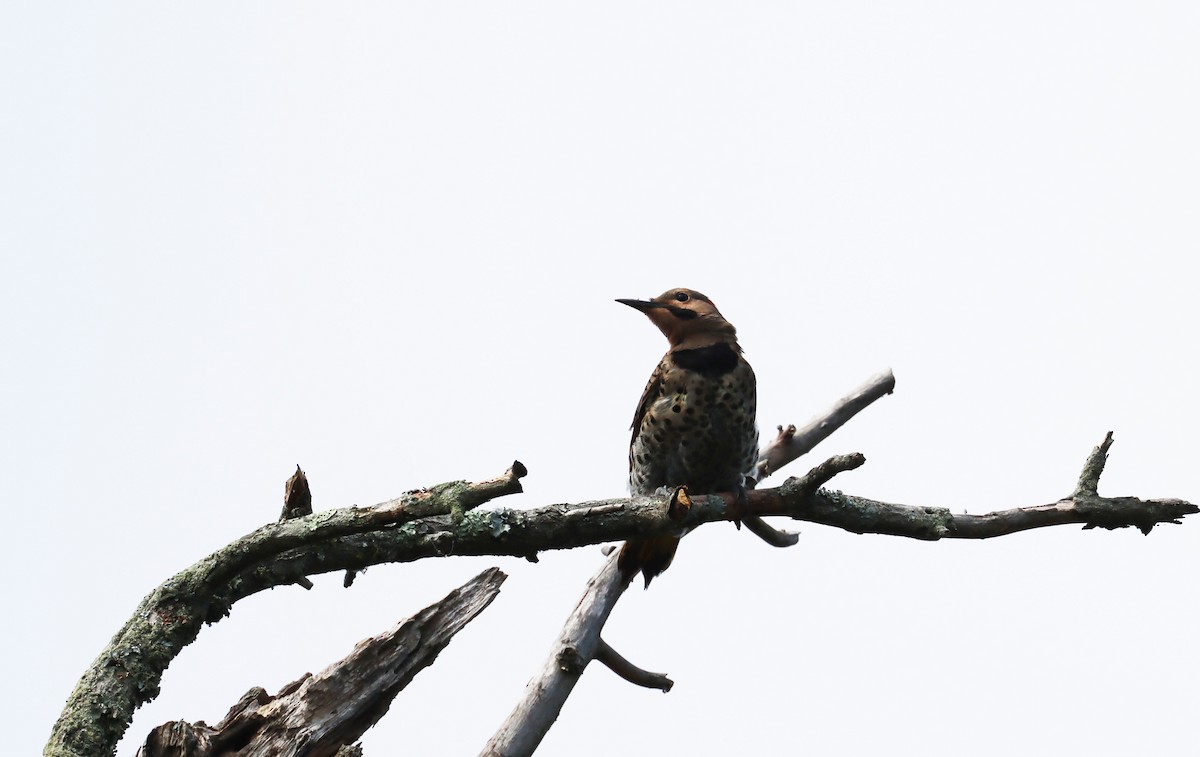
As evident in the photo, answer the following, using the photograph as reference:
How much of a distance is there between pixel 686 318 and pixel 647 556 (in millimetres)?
1375

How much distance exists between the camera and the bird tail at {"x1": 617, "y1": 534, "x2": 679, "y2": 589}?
20.0 ft

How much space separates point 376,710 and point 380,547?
0.71m

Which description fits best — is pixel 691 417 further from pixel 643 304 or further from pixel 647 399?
pixel 643 304

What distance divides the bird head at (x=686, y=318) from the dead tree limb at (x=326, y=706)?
101 inches

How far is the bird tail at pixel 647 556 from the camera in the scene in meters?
6.11

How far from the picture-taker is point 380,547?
3943 millimetres

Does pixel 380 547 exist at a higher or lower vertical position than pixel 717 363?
lower

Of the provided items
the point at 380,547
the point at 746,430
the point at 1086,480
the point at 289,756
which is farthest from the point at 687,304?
the point at 289,756

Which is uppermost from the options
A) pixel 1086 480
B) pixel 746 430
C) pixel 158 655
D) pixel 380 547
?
pixel 746 430

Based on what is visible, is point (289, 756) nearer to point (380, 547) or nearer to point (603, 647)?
point (380, 547)

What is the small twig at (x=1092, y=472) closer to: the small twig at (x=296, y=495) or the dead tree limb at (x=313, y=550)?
the dead tree limb at (x=313, y=550)

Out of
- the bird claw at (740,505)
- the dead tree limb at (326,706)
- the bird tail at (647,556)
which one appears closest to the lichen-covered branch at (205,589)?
the dead tree limb at (326,706)

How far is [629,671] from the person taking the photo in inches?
270

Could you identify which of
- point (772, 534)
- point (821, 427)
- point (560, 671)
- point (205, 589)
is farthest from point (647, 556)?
point (205, 589)
